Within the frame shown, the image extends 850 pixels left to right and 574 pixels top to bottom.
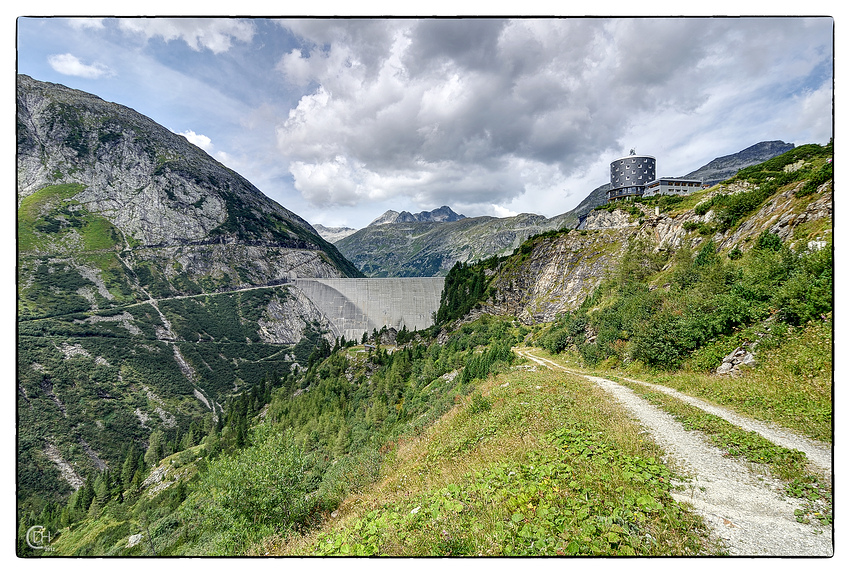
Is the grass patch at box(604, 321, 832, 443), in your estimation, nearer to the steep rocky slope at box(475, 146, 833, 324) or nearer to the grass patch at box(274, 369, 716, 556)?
the grass patch at box(274, 369, 716, 556)

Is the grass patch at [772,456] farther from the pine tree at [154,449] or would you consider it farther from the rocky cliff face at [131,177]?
the rocky cliff face at [131,177]

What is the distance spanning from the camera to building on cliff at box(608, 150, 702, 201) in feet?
296

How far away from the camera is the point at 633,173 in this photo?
311 feet

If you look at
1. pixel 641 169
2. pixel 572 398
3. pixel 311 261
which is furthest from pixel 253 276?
pixel 572 398

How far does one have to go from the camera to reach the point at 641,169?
9394 centimetres

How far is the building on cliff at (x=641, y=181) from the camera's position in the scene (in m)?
90.2

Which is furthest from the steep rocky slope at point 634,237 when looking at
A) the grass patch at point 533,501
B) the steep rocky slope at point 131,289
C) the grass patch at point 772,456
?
the steep rocky slope at point 131,289

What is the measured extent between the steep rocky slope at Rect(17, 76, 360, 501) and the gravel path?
84156mm

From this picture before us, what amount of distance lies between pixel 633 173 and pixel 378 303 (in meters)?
97.7

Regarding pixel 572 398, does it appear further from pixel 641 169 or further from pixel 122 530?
pixel 641 169

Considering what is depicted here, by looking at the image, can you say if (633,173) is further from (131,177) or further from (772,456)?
(131,177)
